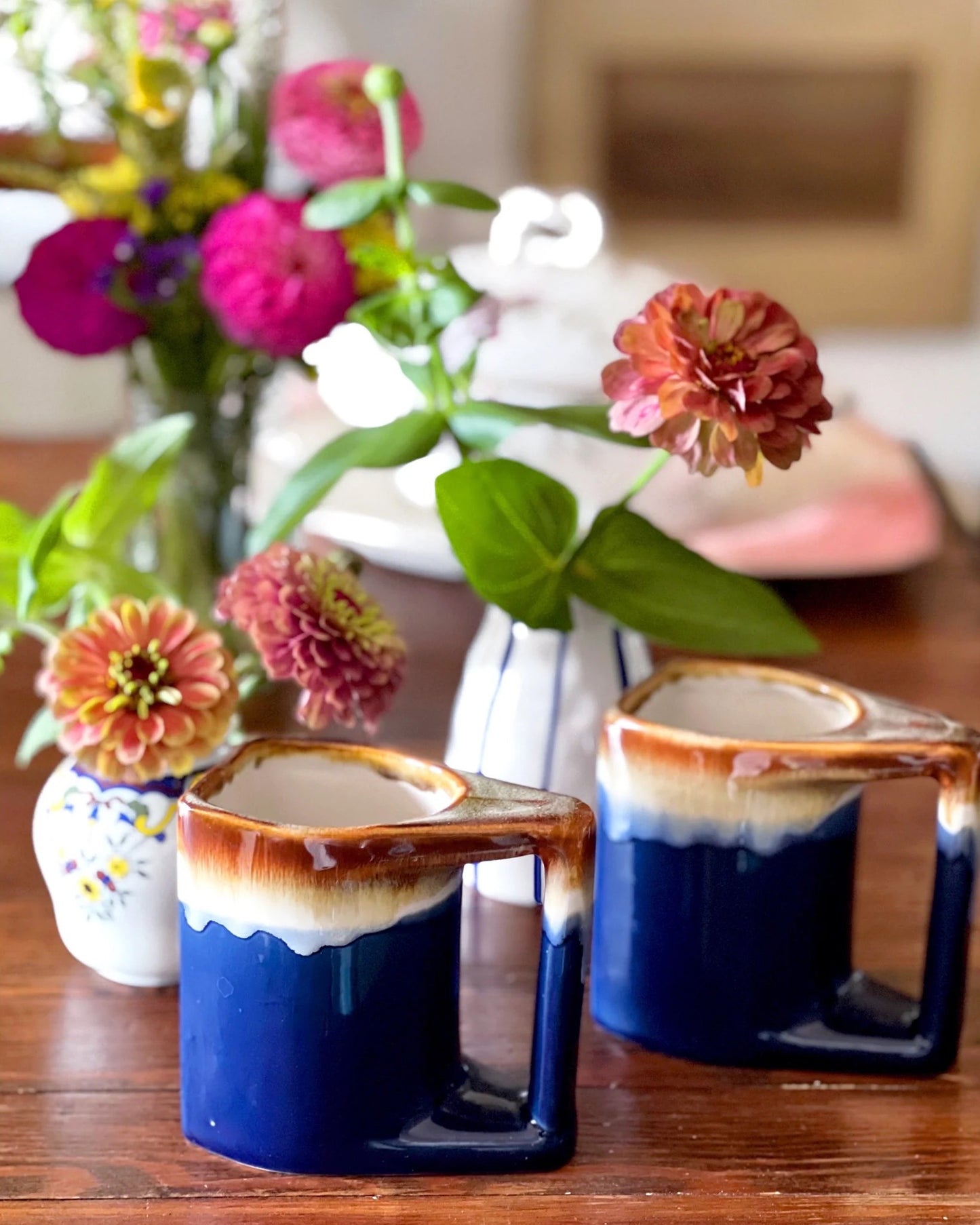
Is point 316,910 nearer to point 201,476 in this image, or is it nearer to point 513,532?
point 513,532

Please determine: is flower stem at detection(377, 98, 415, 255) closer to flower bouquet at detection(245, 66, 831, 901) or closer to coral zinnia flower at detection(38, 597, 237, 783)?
flower bouquet at detection(245, 66, 831, 901)

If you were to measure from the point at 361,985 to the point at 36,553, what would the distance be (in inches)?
7.9

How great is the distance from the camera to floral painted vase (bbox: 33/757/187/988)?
0.43 m

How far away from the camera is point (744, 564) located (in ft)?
2.75

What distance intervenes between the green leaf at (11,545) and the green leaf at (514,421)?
150 mm

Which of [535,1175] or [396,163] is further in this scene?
[396,163]

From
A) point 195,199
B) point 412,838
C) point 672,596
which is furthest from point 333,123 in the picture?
point 412,838

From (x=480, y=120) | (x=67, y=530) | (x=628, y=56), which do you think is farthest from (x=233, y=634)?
(x=628, y=56)

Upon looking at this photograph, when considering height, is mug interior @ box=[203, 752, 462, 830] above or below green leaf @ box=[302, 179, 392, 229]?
below

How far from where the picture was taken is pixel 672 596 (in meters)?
0.46

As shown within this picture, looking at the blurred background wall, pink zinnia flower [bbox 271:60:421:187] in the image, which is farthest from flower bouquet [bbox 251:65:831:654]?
the blurred background wall

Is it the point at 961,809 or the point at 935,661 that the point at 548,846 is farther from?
the point at 935,661

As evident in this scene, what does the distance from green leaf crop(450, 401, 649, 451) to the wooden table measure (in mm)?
155

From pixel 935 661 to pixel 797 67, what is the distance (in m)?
2.72
